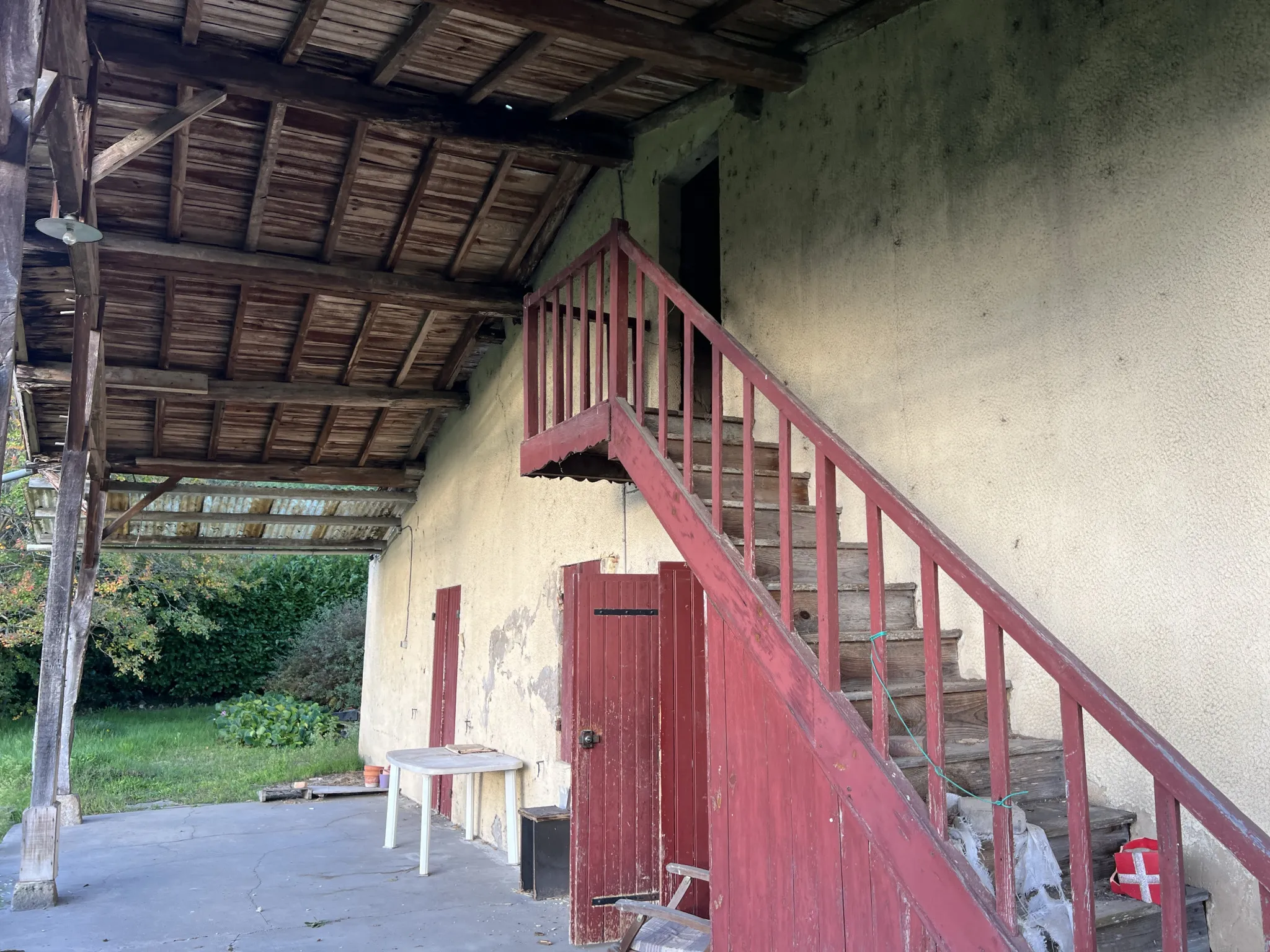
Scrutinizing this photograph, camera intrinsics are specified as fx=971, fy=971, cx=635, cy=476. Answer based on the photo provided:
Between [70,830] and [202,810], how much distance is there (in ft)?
4.32

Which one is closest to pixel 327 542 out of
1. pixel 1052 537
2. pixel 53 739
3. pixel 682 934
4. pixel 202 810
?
pixel 202 810

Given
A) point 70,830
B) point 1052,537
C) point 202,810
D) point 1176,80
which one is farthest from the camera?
point 202,810

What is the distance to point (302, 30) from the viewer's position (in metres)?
5.03

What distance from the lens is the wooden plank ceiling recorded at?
491cm

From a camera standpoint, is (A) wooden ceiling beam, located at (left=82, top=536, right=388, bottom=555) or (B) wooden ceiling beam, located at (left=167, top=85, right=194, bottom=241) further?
(A) wooden ceiling beam, located at (left=82, top=536, right=388, bottom=555)

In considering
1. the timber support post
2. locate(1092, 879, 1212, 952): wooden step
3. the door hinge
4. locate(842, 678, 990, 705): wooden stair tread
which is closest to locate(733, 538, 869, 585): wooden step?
locate(842, 678, 990, 705): wooden stair tread

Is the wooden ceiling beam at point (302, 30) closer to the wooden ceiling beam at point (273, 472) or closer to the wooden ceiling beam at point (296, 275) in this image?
the wooden ceiling beam at point (296, 275)

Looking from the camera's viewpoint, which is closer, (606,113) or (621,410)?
(621,410)

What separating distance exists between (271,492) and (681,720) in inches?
266

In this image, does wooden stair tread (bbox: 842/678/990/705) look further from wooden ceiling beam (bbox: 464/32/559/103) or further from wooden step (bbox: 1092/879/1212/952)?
wooden ceiling beam (bbox: 464/32/559/103)

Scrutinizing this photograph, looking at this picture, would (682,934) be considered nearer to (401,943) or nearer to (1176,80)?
(401,943)

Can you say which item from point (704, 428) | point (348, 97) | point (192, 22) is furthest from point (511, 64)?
point (704, 428)

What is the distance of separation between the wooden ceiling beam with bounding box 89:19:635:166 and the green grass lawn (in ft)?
23.1

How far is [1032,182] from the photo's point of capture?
3715mm
